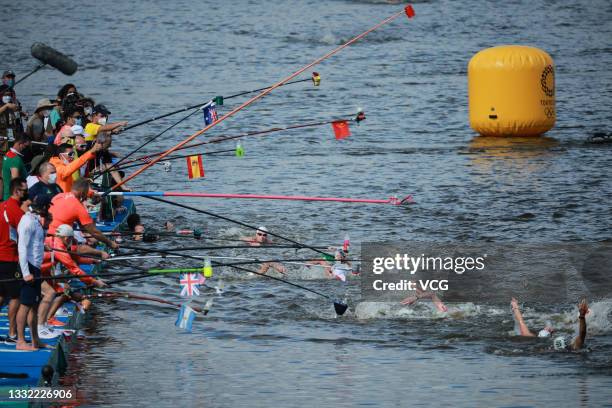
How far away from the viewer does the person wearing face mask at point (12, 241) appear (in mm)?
15500

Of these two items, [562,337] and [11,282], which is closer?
[11,282]

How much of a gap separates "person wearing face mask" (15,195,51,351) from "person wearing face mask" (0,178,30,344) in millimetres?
235

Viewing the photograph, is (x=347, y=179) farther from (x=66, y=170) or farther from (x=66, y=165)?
(x=66, y=170)

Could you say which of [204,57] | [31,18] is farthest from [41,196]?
[31,18]

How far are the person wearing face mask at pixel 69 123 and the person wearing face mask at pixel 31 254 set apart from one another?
5.30 meters


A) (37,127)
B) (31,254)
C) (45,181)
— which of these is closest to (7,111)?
(37,127)

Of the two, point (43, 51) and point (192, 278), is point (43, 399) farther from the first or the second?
point (43, 51)

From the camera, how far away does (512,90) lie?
33656 mm

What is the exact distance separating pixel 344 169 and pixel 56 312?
52.9ft

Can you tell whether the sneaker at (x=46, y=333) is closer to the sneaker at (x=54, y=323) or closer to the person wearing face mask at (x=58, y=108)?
the sneaker at (x=54, y=323)

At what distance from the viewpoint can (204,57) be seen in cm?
5697

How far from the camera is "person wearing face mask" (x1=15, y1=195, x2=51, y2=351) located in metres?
15.0

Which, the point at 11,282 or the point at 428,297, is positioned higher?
the point at 11,282

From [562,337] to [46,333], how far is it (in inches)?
266
